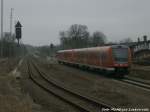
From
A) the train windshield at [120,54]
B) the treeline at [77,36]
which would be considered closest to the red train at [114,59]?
the train windshield at [120,54]

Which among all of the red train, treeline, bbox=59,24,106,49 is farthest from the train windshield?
treeline, bbox=59,24,106,49

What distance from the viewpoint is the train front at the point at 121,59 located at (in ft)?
100.0

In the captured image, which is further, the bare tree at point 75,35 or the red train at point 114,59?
the bare tree at point 75,35

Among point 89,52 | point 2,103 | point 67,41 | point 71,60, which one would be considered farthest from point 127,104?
point 67,41

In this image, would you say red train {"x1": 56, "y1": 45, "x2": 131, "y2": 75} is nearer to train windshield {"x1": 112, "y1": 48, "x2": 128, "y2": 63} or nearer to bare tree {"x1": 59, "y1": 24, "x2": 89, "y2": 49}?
train windshield {"x1": 112, "y1": 48, "x2": 128, "y2": 63}

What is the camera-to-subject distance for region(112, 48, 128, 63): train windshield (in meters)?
30.8

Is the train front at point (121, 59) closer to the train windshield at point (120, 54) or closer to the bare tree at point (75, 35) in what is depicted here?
the train windshield at point (120, 54)

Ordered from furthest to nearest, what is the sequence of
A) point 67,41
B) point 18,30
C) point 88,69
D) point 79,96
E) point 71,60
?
point 67,41 → point 71,60 → point 88,69 → point 18,30 → point 79,96

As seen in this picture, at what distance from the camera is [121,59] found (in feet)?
102

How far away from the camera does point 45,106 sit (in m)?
15.3

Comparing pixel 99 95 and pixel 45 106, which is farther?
pixel 99 95

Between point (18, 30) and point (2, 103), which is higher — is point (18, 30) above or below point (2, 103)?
above

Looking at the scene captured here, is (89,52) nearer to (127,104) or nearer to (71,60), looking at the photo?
(71,60)

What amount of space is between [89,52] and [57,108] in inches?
1031
